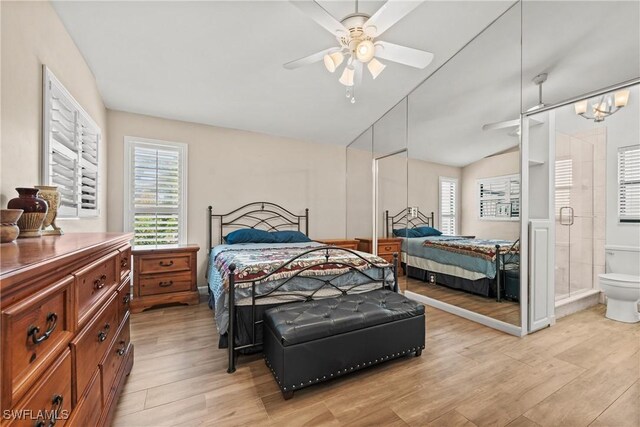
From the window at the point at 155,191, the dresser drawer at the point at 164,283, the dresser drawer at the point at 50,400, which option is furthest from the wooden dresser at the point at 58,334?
the window at the point at 155,191

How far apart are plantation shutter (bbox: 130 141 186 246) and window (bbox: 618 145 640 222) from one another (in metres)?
5.65

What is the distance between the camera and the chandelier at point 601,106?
8.72 feet

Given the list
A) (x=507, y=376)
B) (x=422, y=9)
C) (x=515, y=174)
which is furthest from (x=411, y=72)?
(x=507, y=376)

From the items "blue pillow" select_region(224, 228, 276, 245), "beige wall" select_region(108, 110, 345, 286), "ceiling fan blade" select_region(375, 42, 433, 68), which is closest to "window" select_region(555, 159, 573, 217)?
"ceiling fan blade" select_region(375, 42, 433, 68)

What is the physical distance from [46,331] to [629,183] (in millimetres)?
4940

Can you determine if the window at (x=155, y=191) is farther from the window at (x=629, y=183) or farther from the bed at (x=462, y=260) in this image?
the window at (x=629, y=183)

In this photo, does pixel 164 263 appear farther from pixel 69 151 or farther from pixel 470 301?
pixel 470 301

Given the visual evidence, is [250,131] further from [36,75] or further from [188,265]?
[36,75]

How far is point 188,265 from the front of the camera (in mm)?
3480

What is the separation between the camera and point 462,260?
3.36 m

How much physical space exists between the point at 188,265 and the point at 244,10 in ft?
9.60

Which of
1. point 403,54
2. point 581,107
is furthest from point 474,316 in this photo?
point 403,54

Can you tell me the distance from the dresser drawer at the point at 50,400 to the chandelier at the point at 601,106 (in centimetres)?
419

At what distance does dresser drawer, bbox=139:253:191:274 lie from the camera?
324cm
